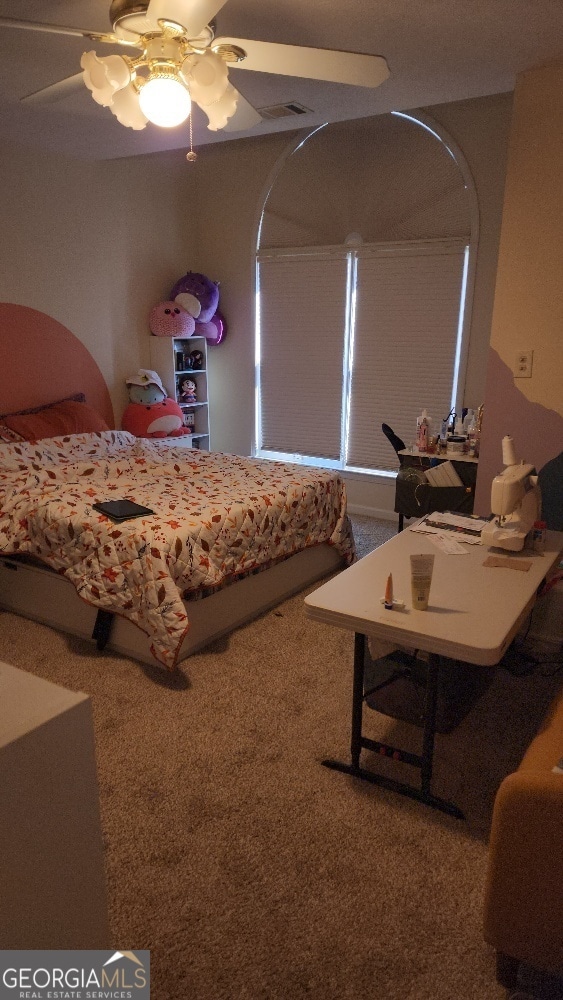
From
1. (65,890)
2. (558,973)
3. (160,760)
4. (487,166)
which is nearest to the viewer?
(65,890)

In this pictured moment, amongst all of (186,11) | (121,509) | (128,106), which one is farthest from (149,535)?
(186,11)

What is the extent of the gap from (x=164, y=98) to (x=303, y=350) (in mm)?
3351

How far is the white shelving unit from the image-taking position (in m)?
5.11

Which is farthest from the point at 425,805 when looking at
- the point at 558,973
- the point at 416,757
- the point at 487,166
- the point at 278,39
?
the point at 487,166

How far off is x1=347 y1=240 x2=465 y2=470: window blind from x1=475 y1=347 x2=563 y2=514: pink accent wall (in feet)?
4.54

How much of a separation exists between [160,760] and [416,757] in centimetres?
88

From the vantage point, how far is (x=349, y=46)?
2662mm

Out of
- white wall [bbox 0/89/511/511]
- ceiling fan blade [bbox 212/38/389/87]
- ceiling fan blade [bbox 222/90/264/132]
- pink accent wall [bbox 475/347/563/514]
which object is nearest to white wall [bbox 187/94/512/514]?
white wall [bbox 0/89/511/511]

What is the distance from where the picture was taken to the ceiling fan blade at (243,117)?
8.09ft

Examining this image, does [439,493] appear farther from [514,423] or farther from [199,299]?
[199,299]

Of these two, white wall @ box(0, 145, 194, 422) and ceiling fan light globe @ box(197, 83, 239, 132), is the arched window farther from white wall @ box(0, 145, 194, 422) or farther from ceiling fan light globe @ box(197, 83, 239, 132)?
ceiling fan light globe @ box(197, 83, 239, 132)

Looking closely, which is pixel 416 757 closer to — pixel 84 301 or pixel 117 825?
pixel 117 825

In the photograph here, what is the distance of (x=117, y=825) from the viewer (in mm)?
1874

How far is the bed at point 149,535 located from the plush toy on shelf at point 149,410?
64cm
